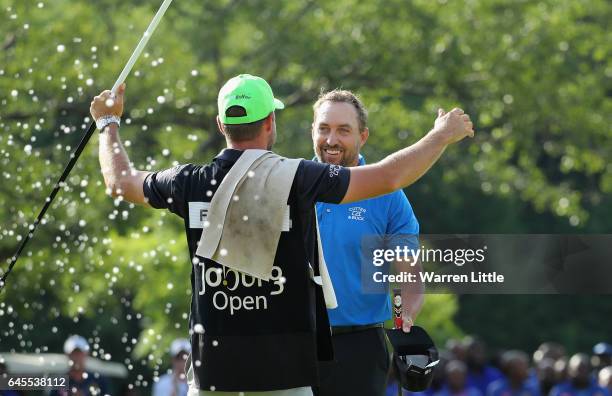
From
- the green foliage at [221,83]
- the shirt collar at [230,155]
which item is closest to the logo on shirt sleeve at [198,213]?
the shirt collar at [230,155]

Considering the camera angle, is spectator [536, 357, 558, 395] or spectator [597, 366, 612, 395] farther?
spectator [536, 357, 558, 395]

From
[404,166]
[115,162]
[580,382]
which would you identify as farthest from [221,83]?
[404,166]

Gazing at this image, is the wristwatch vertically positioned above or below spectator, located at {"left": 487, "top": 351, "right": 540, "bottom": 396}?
below

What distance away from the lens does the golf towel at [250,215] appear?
500 cm

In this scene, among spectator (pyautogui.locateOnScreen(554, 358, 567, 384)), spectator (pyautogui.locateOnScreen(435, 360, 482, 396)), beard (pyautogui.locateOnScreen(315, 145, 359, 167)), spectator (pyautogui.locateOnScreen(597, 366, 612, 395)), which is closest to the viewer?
beard (pyautogui.locateOnScreen(315, 145, 359, 167))

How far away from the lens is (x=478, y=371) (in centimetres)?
1562

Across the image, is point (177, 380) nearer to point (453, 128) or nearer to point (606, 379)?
point (606, 379)

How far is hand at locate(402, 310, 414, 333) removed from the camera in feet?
20.6

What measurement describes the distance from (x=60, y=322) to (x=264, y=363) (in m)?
20.8

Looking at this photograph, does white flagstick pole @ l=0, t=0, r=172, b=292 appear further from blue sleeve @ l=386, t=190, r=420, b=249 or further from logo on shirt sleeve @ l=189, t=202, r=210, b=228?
blue sleeve @ l=386, t=190, r=420, b=249

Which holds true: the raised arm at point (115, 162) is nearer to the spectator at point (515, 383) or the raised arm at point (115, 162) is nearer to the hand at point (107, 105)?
the hand at point (107, 105)

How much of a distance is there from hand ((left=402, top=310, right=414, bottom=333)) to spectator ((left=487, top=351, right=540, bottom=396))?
26.0 ft

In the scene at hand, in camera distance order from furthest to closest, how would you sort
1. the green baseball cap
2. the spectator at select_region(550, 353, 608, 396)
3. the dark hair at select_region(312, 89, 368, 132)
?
1. the spectator at select_region(550, 353, 608, 396)
2. the dark hair at select_region(312, 89, 368, 132)
3. the green baseball cap

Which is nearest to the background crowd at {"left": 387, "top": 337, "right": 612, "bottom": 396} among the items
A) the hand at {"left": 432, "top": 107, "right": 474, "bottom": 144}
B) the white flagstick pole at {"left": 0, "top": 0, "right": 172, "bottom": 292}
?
the white flagstick pole at {"left": 0, "top": 0, "right": 172, "bottom": 292}
